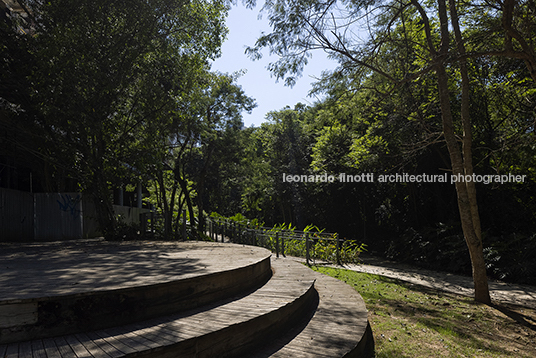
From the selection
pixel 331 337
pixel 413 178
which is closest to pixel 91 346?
pixel 331 337

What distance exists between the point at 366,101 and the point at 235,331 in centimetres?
797

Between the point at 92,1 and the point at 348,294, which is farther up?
the point at 92,1

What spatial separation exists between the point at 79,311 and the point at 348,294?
167 inches

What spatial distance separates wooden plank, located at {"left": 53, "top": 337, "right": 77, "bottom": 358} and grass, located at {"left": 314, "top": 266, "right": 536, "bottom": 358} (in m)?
3.23

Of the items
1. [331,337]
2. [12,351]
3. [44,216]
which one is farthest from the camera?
[44,216]

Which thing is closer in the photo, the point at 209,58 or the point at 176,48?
the point at 176,48

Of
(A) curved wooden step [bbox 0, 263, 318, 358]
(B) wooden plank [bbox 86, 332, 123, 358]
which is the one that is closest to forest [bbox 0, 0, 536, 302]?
(A) curved wooden step [bbox 0, 263, 318, 358]

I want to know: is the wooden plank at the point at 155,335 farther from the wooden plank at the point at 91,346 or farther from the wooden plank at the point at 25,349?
the wooden plank at the point at 25,349

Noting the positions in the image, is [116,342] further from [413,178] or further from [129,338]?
[413,178]

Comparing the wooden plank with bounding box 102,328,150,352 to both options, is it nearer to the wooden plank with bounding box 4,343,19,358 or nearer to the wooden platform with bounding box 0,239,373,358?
the wooden platform with bounding box 0,239,373,358

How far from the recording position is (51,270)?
4.59m

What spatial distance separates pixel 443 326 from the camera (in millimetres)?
5324

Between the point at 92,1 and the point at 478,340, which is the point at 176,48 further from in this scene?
the point at 478,340

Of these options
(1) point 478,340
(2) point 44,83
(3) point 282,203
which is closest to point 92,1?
(2) point 44,83
